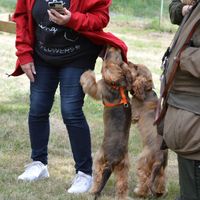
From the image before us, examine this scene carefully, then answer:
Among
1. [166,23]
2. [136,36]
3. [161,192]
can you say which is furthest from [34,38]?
[166,23]


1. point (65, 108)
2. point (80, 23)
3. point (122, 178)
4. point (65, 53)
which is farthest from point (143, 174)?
point (80, 23)

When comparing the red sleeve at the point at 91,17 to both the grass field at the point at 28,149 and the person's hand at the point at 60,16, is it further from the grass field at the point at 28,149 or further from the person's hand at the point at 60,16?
the grass field at the point at 28,149

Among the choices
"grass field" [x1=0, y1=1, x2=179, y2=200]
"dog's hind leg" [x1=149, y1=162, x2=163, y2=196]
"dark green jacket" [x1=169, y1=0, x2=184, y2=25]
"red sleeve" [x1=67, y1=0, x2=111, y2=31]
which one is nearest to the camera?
"dark green jacket" [x1=169, y1=0, x2=184, y2=25]

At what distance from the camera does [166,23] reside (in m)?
16.8

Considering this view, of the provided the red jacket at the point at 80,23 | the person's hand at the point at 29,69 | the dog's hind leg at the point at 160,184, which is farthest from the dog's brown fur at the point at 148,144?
the person's hand at the point at 29,69

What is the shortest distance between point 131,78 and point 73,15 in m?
0.67

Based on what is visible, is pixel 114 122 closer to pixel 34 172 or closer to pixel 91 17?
pixel 91 17

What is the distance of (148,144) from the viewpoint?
15.1ft

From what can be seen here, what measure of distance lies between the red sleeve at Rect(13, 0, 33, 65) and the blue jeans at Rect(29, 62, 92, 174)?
134 mm

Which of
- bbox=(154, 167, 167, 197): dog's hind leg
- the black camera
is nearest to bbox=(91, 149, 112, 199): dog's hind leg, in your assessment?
bbox=(154, 167, 167, 197): dog's hind leg

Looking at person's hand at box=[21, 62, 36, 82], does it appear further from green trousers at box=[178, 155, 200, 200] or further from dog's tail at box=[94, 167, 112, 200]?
green trousers at box=[178, 155, 200, 200]

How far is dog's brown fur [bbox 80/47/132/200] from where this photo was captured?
4.37m

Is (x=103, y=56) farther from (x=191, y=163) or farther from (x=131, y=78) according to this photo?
(x=191, y=163)

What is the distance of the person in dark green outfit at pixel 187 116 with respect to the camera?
2.74 meters
